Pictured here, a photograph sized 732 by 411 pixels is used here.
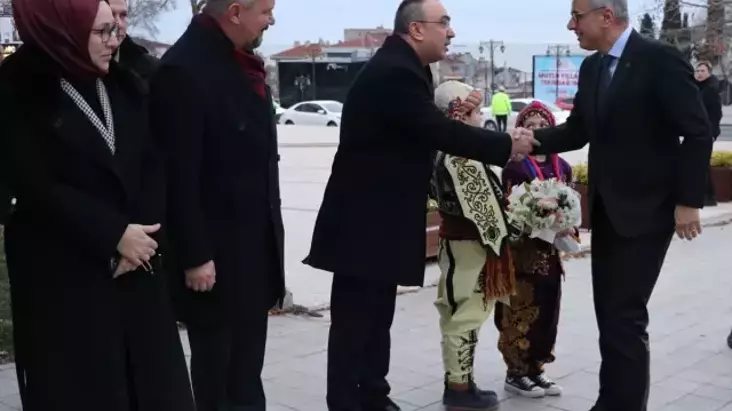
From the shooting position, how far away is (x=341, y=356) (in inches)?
168

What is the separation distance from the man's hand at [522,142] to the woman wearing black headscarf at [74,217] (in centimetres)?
193

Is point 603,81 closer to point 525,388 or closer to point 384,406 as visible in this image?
point 525,388

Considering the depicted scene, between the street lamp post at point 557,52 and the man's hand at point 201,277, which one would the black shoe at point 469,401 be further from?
the street lamp post at point 557,52

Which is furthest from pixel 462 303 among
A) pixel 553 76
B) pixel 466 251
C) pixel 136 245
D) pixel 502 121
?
pixel 553 76

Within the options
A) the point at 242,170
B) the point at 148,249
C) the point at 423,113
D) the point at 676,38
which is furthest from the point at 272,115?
the point at 676,38

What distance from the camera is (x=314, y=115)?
114ft

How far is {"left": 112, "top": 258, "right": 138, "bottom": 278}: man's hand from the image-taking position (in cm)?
292

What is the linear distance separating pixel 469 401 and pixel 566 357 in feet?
4.14

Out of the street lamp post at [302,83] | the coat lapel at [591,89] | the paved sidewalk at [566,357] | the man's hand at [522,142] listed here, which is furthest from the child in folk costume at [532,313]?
the street lamp post at [302,83]

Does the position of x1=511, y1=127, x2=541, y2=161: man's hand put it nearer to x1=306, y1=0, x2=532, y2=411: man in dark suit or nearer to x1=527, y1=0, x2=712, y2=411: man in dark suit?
x1=306, y1=0, x2=532, y2=411: man in dark suit

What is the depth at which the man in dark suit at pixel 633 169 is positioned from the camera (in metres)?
3.90

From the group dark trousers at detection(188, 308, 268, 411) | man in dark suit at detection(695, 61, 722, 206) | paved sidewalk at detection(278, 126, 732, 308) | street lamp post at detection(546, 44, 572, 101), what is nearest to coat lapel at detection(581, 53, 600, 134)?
dark trousers at detection(188, 308, 268, 411)

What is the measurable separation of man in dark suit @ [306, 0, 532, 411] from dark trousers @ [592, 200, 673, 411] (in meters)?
0.64

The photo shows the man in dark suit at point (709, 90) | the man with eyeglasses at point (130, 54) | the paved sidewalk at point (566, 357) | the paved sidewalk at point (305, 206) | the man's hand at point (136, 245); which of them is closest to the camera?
the man's hand at point (136, 245)
